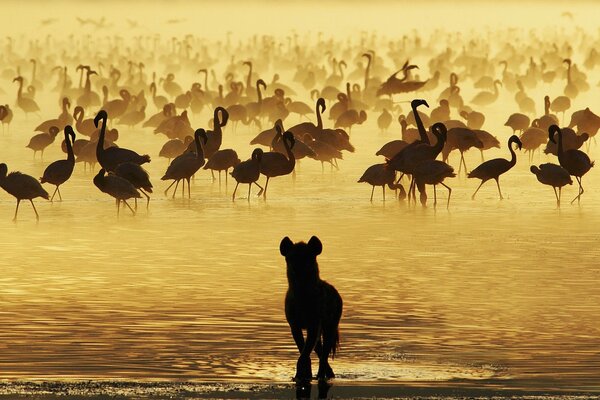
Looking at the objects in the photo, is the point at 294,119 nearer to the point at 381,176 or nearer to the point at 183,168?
the point at 183,168

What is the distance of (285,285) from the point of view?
1395cm

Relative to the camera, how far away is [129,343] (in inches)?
437

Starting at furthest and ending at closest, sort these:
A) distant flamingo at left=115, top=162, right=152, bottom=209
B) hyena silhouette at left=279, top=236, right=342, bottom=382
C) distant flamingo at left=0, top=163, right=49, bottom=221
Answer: distant flamingo at left=115, top=162, right=152, bottom=209, distant flamingo at left=0, top=163, right=49, bottom=221, hyena silhouette at left=279, top=236, right=342, bottom=382

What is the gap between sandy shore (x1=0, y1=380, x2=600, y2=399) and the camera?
9383mm

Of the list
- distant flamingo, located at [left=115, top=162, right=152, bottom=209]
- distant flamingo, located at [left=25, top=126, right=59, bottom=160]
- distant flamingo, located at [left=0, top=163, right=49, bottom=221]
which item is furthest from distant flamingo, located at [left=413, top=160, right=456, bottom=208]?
distant flamingo, located at [left=25, top=126, right=59, bottom=160]

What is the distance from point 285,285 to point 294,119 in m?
24.5

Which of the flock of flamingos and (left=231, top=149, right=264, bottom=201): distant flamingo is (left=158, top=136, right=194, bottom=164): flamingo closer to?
the flock of flamingos

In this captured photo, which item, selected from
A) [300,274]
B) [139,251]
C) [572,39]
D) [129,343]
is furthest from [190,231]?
[572,39]

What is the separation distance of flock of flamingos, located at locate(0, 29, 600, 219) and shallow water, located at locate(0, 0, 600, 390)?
41 cm

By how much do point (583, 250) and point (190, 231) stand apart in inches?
169

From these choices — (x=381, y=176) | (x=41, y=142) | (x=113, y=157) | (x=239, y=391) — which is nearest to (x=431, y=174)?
(x=381, y=176)

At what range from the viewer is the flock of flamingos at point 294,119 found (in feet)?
72.1

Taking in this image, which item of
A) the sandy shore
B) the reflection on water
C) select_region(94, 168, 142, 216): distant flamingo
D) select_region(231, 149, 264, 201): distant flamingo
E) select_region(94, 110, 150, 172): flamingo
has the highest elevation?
select_region(94, 110, 150, 172): flamingo

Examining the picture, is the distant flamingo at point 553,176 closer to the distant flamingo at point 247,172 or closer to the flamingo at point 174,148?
the distant flamingo at point 247,172
